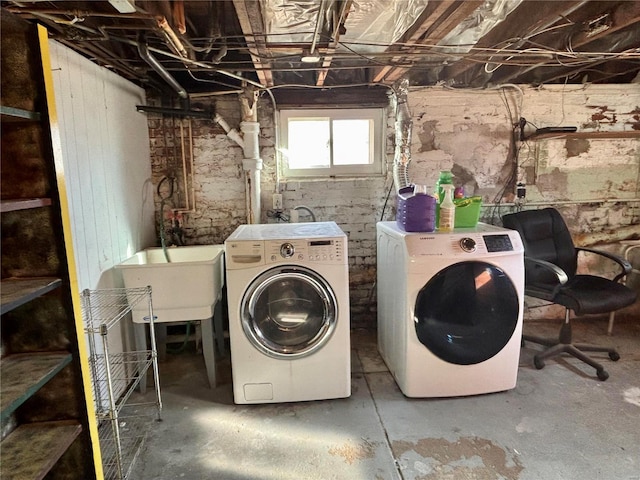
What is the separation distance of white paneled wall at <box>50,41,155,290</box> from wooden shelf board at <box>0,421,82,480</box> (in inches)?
32.5

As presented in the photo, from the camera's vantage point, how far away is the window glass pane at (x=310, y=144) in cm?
322

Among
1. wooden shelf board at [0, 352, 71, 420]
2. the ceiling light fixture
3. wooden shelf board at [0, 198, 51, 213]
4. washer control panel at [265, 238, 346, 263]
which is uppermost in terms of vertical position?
the ceiling light fixture

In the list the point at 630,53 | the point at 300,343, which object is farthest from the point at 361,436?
the point at 630,53

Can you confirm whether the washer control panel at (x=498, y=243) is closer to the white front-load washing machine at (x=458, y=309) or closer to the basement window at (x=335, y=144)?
the white front-load washing machine at (x=458, y=309)

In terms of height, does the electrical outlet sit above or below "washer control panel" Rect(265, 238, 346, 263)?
above

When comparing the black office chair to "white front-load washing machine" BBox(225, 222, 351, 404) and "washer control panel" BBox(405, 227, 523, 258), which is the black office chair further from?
"white front-load washing machine" BBox(225, 222, 351, 404)

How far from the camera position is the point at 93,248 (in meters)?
2.16

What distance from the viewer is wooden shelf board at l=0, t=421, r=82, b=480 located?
1160mm

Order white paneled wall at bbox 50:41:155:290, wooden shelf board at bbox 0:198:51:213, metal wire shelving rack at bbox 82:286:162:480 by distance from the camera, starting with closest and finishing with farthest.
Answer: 1. wooden shelf board at bbox 0:198:51:213
2. metal wire shelving rack at bbox 82:286:162:480
3. white paneled wall at bbox 50:41:155:290

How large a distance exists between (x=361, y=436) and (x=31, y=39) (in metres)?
2.04

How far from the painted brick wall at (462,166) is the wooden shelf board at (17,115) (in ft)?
6.36

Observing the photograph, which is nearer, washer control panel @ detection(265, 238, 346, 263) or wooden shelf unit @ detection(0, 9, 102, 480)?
wooden shelf unit @ detection(0, 9, 102, 480)

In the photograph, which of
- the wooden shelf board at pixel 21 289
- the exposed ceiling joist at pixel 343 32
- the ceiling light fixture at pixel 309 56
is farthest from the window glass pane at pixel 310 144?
the wooden shelf board at pixel 21 289

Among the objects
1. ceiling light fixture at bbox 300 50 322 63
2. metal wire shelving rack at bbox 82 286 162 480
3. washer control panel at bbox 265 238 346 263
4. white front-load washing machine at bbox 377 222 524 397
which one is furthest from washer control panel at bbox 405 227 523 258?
metal wire shelving rack at bbox 82 286 162 480
